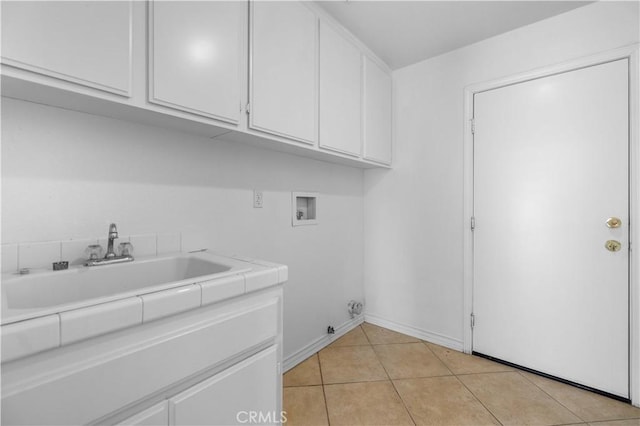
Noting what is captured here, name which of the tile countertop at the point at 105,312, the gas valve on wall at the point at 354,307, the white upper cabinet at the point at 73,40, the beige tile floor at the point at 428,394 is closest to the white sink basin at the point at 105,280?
the tile countertop at the point at 105,312

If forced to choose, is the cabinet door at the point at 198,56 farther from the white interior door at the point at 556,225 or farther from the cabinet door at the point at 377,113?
the white interior door at the point at 556,225

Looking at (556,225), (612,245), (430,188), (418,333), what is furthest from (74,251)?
(612,245)

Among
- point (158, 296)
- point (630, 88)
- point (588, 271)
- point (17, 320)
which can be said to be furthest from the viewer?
point (588, 271)

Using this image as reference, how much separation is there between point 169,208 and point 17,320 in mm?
839

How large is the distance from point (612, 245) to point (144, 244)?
2.54 metres

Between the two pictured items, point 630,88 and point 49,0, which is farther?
point 630,88

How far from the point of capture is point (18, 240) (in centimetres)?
101

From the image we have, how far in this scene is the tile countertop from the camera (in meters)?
0.59

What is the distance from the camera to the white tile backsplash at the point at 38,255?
1.01m

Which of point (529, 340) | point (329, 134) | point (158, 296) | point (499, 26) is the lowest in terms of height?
point (529, 340)

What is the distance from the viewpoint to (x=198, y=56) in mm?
1157

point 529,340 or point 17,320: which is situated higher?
point 17,320

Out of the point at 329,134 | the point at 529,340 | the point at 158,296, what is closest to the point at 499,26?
the point at 329,134

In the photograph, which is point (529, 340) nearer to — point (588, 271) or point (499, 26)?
point (588, 271)
